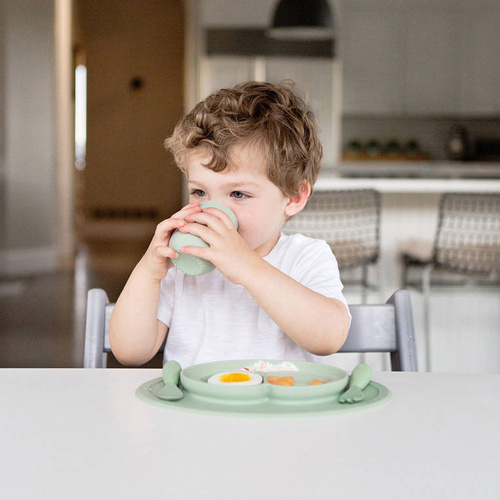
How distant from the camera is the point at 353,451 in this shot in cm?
51

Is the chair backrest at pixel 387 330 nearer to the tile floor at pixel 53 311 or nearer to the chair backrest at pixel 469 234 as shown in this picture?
the tile floor at pixel 53 311

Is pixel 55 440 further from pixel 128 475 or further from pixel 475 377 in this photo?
pixel 475 377

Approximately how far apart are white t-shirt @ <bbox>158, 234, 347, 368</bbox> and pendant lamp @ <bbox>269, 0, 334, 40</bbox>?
10.1 feet

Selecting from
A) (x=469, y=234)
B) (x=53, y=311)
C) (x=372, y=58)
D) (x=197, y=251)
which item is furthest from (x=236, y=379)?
(x=372, y=58)

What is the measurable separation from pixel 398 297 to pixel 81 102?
989 cm

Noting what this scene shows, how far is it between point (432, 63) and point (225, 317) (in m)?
5.71

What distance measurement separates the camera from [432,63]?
6.22 meters

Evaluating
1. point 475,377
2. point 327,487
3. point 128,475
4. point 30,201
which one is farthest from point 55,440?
point 30,201

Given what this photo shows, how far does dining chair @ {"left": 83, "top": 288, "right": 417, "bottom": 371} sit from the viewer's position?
984mm

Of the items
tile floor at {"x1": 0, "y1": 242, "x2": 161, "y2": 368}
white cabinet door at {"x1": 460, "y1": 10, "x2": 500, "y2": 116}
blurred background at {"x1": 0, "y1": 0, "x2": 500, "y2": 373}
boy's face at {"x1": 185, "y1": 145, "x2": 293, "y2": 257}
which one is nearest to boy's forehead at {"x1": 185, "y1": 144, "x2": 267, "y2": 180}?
boy's face at {"x1": 185, "y1": 145, "x2": 293, "y2": 257}

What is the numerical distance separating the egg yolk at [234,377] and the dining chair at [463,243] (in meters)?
2.17

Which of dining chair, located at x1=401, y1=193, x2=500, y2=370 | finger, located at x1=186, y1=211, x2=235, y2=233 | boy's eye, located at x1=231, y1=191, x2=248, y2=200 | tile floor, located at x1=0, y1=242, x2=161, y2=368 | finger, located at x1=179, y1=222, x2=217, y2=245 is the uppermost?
boy's eye, located at x1=231, y1=191, x2=248, y2=200

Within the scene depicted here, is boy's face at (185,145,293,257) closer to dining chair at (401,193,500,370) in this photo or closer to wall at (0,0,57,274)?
dining chair at (401,193,500,370)

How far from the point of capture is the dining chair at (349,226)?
9.05ft
